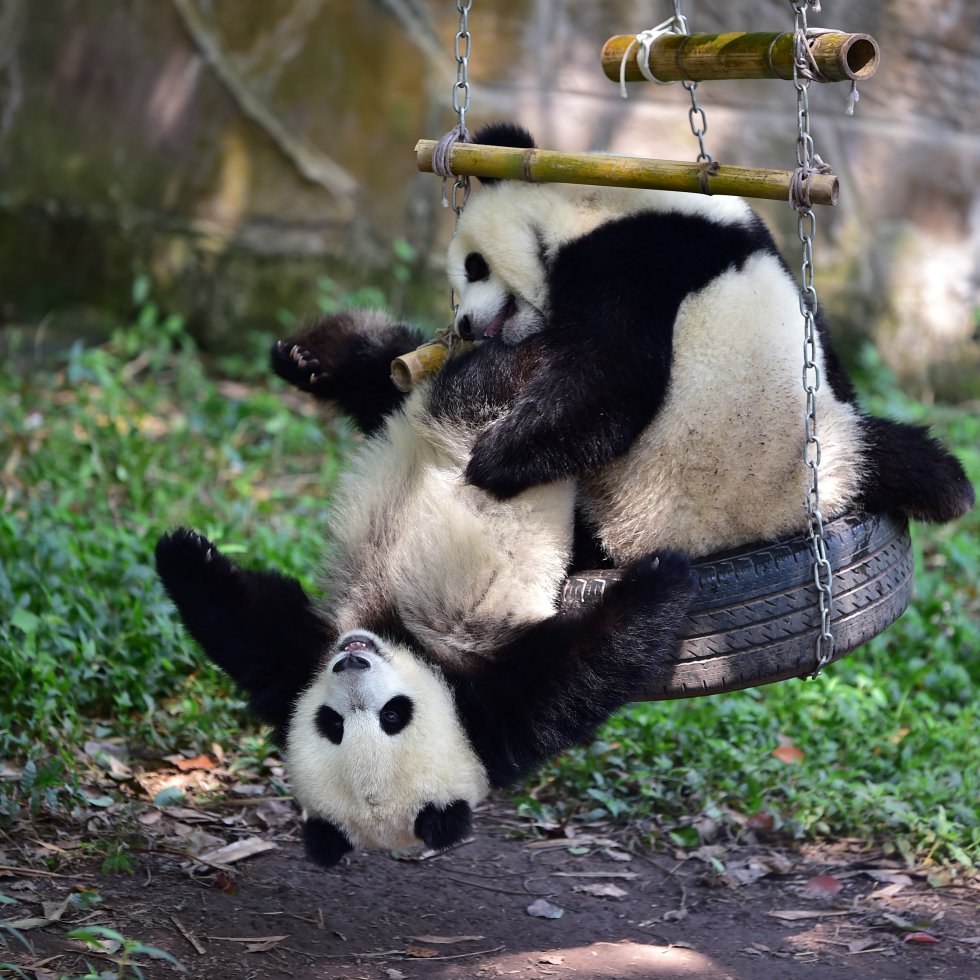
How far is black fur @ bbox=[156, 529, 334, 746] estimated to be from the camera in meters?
3.54

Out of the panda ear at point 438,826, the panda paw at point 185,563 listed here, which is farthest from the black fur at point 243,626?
the panda ear at point 438,826

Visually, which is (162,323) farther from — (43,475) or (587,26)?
(587,26)

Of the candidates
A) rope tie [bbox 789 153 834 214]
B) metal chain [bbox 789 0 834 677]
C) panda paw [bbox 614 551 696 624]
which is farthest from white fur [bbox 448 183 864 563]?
rope tie [bbox 789 153 834 214]

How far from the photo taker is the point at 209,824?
407cm

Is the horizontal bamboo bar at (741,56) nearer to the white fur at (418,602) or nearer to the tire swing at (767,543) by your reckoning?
the tire swing at (767,543)

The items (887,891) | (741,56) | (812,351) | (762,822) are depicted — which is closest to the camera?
(812,351)

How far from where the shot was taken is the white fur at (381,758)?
3.21 metres

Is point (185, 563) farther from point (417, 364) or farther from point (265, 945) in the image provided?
point (265, 945)

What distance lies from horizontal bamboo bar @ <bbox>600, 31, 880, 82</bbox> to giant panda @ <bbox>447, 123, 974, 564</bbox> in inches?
13.2

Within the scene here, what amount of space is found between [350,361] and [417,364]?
543 millimetres

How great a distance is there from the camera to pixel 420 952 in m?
3.54

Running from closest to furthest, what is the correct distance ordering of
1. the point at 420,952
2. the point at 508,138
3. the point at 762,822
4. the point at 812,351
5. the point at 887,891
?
the point at 812,351, the point at 420,952, the point at 508,138, the point at 887,891, the point at 762,822

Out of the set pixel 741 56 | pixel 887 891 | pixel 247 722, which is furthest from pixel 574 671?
pixel 247 722

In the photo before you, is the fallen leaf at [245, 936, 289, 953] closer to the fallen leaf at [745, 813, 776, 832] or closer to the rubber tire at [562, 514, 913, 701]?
the rubber tire at [562, 514, 913, 701]
